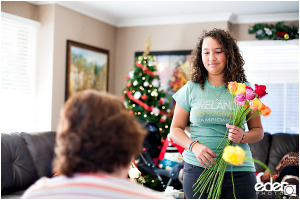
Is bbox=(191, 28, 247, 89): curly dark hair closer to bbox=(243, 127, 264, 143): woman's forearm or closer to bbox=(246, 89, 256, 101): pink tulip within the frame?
bbox=(243, 127, 264, 143): woman's forearm

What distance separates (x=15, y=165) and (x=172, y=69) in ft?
10.4

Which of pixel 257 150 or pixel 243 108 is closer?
pixel 243 108

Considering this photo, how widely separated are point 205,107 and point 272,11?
4217mm

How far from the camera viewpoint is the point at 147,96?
5418mm

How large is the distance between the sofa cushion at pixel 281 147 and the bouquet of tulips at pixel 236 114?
10.1 feet

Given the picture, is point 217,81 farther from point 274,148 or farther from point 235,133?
point 274,148

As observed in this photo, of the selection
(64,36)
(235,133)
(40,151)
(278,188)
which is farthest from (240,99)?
(64,36)

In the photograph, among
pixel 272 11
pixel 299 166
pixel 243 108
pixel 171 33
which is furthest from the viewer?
pixel 171 33

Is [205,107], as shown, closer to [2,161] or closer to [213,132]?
[213,132]

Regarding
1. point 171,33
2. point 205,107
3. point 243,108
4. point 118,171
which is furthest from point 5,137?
point 171,33

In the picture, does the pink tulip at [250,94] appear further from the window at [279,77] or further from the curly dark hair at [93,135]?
the window at [279,77]

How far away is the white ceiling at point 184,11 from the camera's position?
17.0 feet

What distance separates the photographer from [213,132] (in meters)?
1.79

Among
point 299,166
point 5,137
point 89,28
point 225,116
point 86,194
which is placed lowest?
point 299,166
